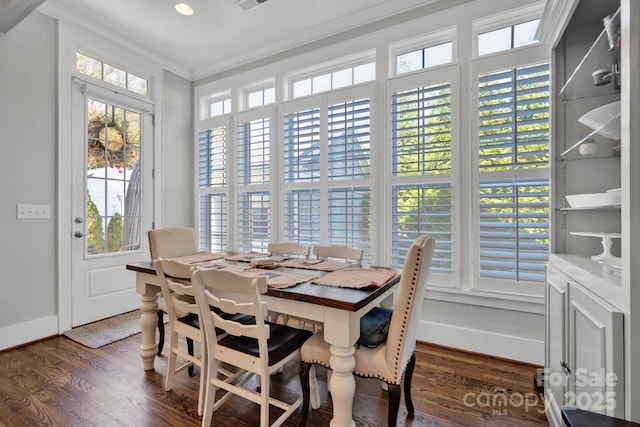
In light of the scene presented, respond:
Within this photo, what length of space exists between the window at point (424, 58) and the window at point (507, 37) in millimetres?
243

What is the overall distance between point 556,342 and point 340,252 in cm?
132

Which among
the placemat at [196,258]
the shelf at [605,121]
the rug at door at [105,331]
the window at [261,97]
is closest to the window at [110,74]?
the window at [261,97]

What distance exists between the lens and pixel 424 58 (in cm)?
264

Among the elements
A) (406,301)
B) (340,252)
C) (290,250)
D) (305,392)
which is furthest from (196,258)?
(406,301)

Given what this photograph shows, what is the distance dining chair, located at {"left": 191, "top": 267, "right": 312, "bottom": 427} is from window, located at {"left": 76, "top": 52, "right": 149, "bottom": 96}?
282 centimetres

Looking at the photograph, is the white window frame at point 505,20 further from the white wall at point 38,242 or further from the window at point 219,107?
the window at point 219,107

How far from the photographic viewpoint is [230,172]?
12.0 feet

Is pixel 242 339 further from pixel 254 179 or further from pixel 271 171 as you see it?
pixel 254 179

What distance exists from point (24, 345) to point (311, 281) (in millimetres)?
2668

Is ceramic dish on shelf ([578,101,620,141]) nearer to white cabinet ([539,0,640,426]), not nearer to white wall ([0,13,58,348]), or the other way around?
white cabinet ([539,0,640,426])

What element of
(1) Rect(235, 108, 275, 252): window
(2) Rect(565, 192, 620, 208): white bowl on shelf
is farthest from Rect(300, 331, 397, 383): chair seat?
(1) Rect(235, 108, 275, 252): window

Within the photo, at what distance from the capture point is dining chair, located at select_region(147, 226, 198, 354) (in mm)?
2268

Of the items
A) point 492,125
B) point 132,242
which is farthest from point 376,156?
point 132,242

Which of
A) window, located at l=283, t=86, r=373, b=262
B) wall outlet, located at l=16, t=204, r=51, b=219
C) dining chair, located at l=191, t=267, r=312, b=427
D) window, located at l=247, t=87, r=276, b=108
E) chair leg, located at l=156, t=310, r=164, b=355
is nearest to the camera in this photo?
dining chair, located at l=191, t=267, r=312, b=427
